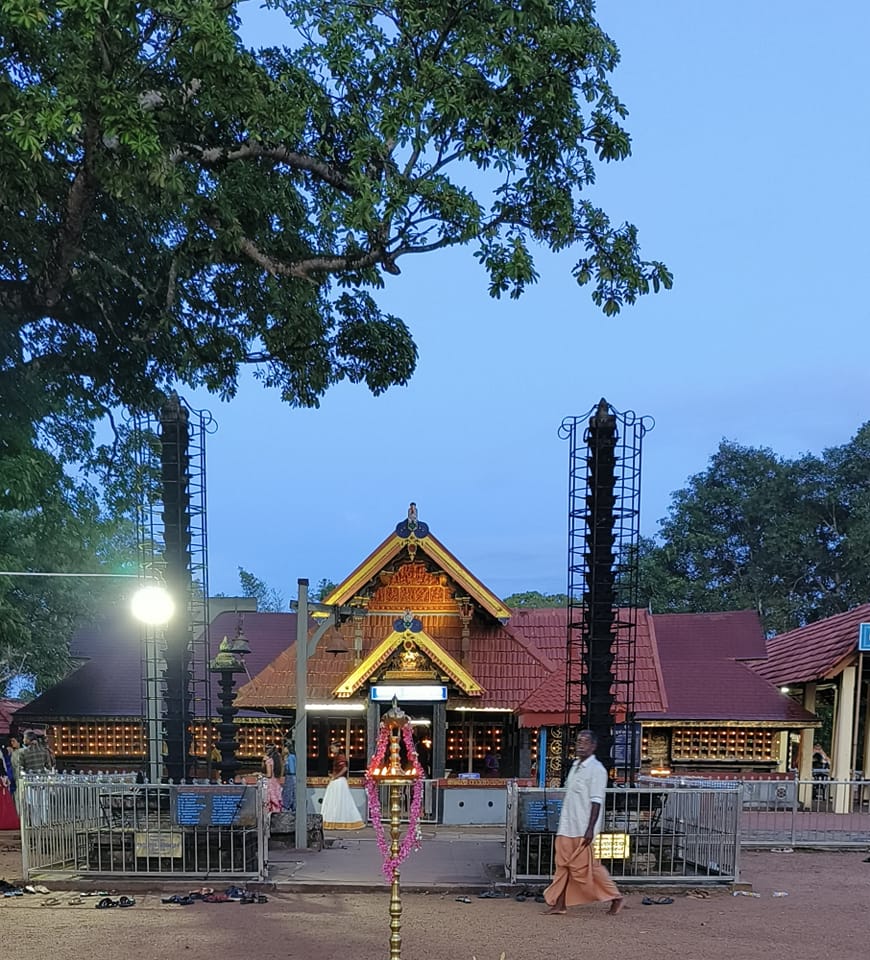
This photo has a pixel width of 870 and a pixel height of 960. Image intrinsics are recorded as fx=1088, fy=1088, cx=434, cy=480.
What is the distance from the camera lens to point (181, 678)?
48.3 feet

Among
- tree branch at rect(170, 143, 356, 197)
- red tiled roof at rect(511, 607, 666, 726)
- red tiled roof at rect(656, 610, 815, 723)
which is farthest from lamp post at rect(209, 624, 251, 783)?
red tiled roof at rect(656, 610, 815, 723)

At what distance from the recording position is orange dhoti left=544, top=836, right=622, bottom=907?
10.4 metres

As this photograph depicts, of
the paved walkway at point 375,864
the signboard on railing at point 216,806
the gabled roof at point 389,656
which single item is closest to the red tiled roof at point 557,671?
the gabled roof at point 389,656

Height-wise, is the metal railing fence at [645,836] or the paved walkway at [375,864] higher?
the metal railing fence at [645,836]

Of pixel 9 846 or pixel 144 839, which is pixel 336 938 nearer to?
pixel 144 839

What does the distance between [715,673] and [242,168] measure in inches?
609

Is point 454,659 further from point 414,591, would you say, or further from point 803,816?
point 803,816

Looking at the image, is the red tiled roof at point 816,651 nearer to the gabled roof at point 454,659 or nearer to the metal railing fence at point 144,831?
the gabled roof at point 454,659

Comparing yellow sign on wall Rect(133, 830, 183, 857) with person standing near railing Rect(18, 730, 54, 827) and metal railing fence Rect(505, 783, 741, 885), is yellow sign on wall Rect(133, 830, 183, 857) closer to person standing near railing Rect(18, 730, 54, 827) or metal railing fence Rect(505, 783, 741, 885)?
person standing near railing Rect(18, 730, 54, 827)

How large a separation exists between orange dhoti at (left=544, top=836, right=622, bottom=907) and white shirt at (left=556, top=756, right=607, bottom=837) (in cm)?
12

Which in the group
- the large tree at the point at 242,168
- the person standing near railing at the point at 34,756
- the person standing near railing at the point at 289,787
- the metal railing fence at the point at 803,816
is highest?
the large tree at the point at 242,168

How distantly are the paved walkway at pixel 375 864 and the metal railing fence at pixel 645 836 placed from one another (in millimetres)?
554

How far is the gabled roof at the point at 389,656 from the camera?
21422 millimetres

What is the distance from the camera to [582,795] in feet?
33.9
